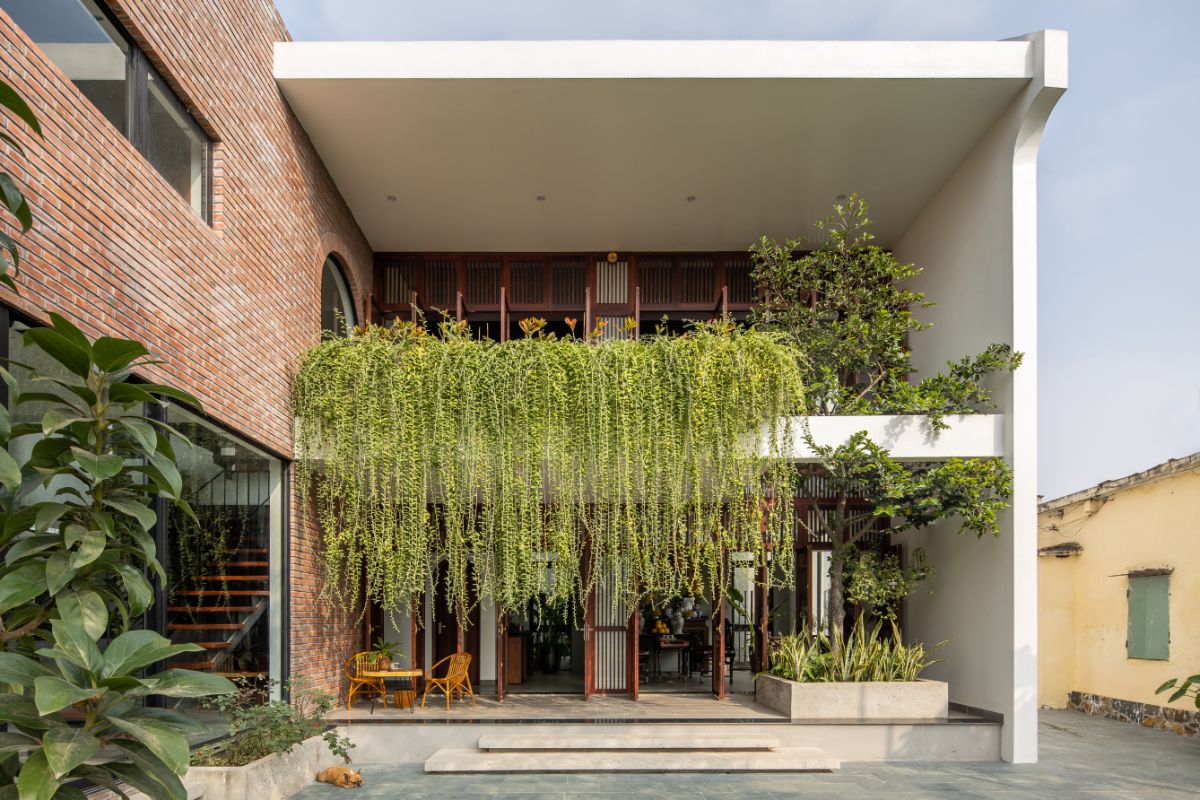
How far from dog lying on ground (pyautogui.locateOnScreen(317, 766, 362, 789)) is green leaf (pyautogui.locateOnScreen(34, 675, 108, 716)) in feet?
14.1

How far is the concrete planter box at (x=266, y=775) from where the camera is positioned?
5395mm

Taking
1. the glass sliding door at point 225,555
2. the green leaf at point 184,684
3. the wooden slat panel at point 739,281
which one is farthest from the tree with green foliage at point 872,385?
the green leaf at point 184,684

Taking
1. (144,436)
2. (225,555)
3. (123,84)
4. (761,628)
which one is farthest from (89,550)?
(761,628)

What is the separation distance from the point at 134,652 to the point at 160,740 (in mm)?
332

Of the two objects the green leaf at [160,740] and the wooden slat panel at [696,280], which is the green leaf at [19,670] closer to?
the green leaf at [160,740]

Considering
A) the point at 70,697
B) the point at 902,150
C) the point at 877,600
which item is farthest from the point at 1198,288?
the point at 70,697

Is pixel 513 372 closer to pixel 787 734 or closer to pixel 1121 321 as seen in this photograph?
pixel 787 734

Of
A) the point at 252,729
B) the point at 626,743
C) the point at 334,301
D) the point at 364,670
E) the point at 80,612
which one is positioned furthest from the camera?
the point at 334,301

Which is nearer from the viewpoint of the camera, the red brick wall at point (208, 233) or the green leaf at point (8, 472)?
the green leaf at point (8, 472)

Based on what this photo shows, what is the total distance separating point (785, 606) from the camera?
10.9 m

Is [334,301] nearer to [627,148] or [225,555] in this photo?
[627,148]

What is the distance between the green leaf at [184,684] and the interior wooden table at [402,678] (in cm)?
537

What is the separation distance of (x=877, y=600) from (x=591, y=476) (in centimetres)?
326

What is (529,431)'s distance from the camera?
7.36 m
